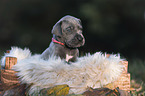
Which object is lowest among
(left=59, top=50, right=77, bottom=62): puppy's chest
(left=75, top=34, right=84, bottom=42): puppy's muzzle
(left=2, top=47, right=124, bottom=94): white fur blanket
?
(left=2, top=47, right=124, bottom=94): white fur blanket

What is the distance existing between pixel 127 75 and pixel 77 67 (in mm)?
610

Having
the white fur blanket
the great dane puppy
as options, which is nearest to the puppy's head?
the great dane puppy

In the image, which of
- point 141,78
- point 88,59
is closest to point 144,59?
point 141,78

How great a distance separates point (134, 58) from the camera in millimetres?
3609

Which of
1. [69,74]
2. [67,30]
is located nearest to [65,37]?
[67,30]

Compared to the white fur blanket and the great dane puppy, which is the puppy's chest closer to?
the great dane puppy

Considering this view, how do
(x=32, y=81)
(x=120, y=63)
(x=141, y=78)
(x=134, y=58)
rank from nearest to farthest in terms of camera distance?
(x=32, y=81) → (x=120, y=63) → (x=141, y=78) → (x=134, y=58)

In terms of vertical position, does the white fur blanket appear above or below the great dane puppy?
below

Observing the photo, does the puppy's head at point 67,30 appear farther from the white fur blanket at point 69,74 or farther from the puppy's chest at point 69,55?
the white fur blanket at point 69,74

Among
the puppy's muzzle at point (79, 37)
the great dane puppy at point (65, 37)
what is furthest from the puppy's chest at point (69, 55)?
the puppy's muzzle at point (79, 37)

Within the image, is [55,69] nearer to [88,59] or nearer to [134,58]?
[88,59]

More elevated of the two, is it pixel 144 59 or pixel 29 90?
pixel 144 59

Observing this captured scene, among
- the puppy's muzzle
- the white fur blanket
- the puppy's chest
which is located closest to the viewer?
the white fur blanket

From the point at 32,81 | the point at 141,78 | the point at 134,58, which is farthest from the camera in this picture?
the point at 134,58
